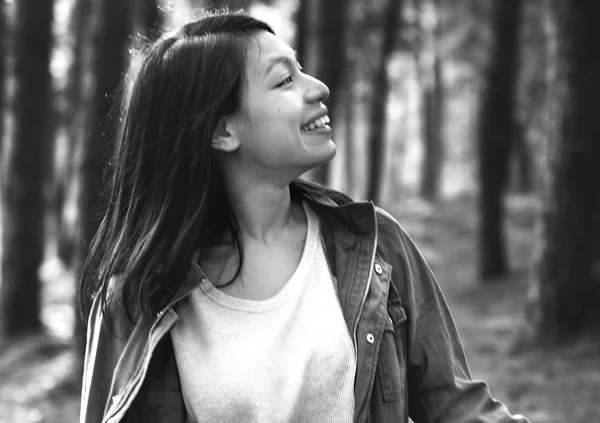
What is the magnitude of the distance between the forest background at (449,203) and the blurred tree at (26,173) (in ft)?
0.08

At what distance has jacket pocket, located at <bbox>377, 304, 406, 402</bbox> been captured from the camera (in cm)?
220

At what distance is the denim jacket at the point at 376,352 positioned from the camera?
221 cm

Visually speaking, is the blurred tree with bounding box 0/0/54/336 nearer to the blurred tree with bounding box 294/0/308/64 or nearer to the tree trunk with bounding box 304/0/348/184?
the blurred tree with bounding box 294/0/308/64

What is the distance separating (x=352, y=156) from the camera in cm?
3366

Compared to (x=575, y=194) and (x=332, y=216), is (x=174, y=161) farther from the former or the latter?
(x=575, y=194)

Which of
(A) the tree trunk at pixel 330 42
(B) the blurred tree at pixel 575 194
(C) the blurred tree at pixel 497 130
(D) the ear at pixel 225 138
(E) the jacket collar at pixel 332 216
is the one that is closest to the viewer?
(E) the jacket collar at pixel 332 216

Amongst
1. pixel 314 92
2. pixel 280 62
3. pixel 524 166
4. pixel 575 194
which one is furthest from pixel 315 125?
pixel 524 166

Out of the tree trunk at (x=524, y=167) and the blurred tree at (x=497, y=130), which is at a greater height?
the blurred tree at (x=497, y=130)

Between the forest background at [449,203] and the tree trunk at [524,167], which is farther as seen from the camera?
the tree trunk at [524,167]

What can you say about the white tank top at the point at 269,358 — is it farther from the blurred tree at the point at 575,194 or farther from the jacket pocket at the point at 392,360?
the blurred tree at the point at 575,194

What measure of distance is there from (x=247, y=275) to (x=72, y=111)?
68.4 ft

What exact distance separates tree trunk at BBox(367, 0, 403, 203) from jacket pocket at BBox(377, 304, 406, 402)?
1638 cm

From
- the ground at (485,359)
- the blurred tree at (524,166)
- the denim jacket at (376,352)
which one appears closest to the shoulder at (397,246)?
the denim jacket at (376,352)

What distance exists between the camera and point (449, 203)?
26547 millimetres
